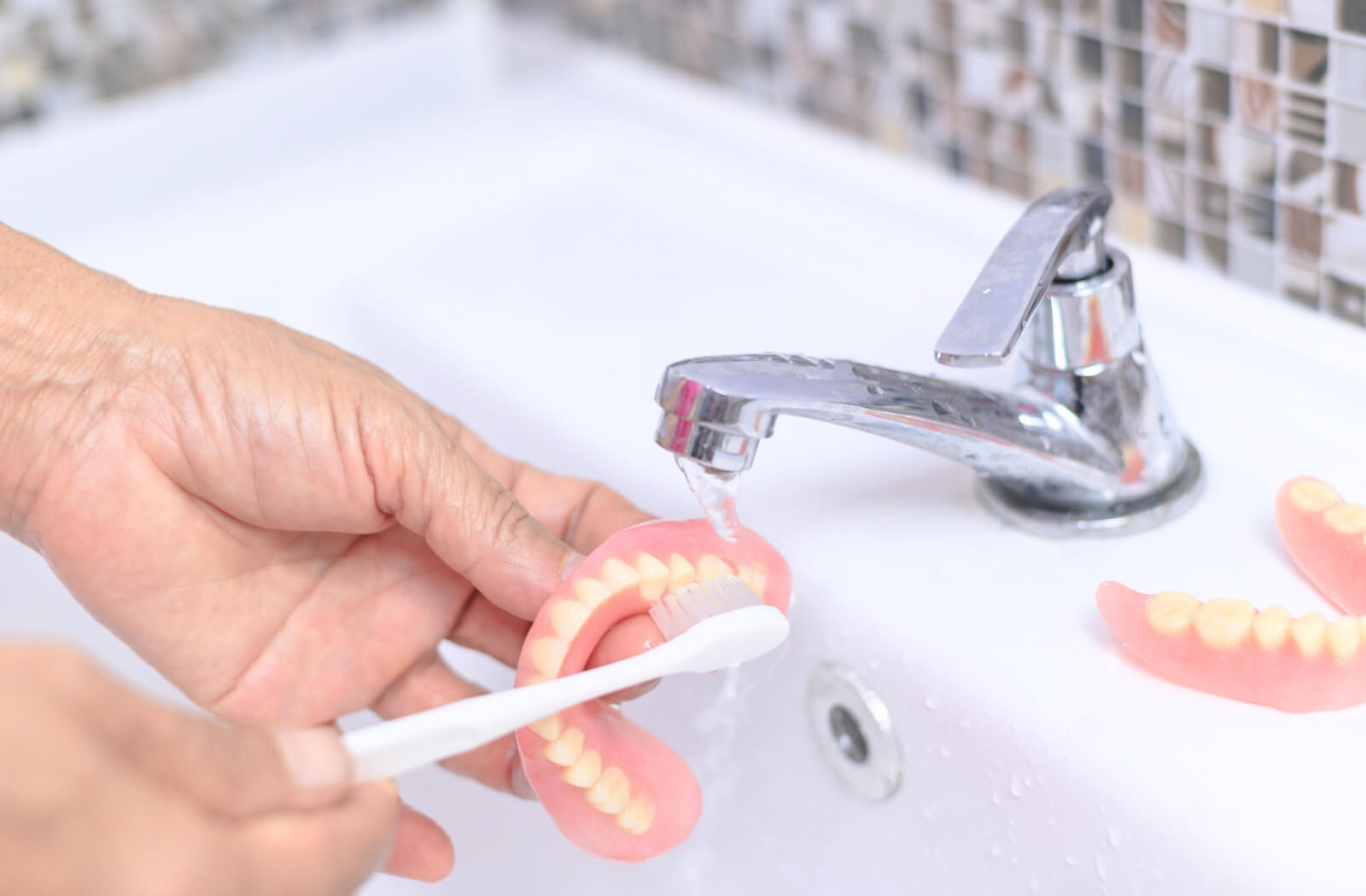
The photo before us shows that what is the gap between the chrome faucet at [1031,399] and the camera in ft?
1.38

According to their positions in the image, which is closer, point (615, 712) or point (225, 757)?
point (225, 757)

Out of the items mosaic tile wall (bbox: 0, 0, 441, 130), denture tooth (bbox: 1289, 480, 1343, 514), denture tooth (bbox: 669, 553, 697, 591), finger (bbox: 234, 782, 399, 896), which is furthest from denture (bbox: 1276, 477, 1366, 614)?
mosaic tile wall (bbox: 0, 0, 441, 130)

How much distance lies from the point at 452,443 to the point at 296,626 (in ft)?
0.40

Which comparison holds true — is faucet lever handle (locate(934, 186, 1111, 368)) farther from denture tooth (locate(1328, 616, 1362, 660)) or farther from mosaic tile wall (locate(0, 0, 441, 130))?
mosaic tile wall (locate(0, 0, 441, 130))

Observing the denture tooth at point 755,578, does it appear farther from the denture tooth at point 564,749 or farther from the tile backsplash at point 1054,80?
the tile backsplash at point 1054,80

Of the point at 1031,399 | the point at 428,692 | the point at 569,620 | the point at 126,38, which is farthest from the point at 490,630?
the point at 126,38

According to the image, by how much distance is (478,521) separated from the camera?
1.62 ft

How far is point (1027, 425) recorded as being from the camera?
19.2 inches

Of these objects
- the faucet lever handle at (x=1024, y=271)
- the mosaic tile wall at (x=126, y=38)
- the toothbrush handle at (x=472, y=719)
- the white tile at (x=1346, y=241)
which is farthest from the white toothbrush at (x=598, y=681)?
the mosaic tile wall at (x=126, y=38)

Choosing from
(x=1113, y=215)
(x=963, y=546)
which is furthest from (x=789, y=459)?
(x=1113, y=215)

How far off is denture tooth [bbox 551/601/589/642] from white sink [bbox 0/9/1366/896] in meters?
0.12

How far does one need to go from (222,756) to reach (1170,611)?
0.99 ft

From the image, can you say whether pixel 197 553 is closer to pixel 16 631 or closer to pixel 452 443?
pixel 452 443

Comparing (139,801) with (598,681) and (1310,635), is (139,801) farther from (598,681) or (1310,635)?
(1310,635)
